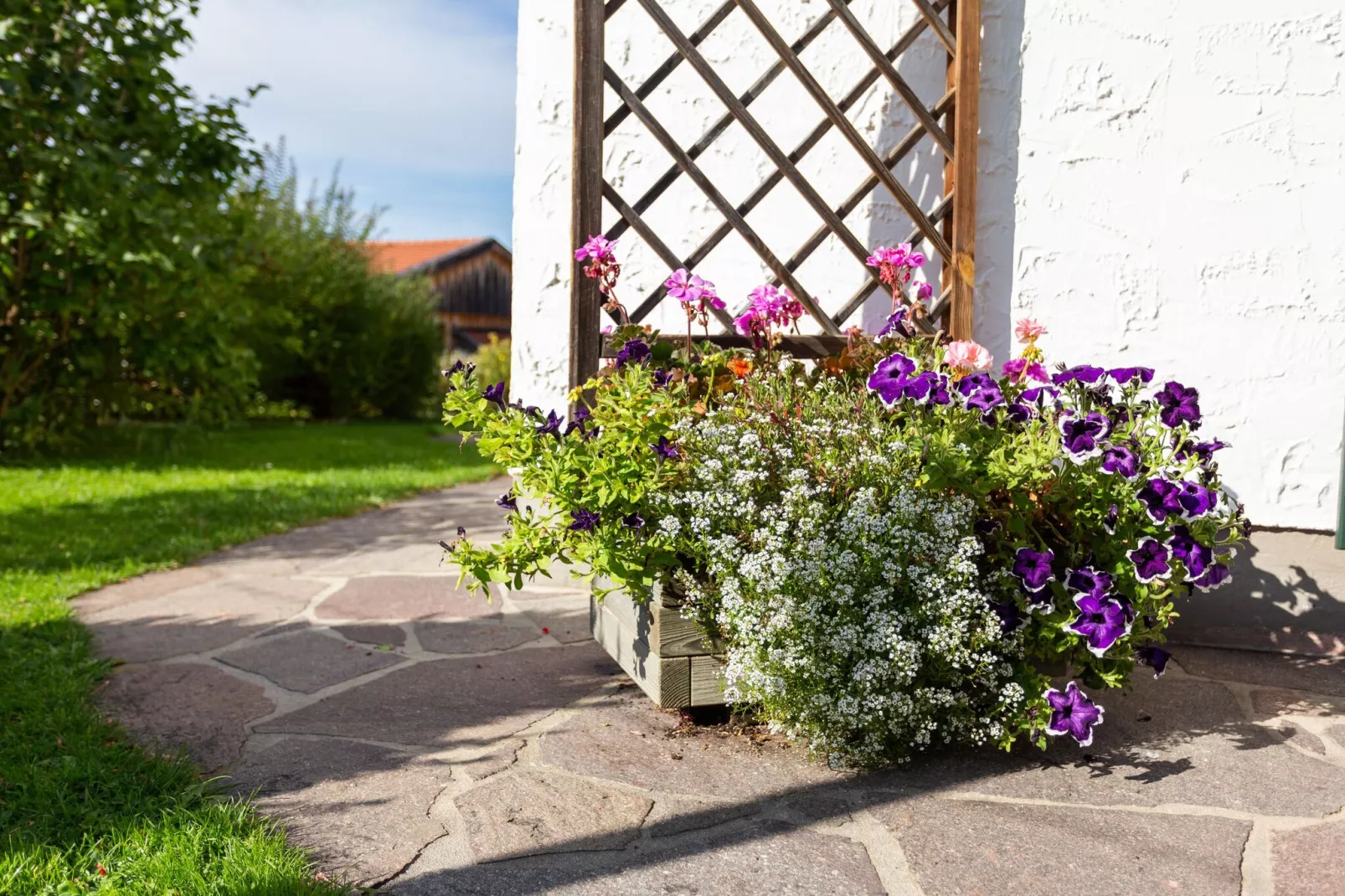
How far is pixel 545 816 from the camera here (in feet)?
7.55

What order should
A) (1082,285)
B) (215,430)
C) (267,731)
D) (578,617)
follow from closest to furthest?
(267,731)
(1082,285)
(578,617)
(215,430)

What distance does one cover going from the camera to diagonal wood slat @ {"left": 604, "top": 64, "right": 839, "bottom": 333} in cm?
360

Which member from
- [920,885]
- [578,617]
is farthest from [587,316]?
[920,885]

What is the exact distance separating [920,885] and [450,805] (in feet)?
3.51

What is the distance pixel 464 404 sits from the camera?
9.39ft

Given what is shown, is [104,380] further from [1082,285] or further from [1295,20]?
[1295,20]

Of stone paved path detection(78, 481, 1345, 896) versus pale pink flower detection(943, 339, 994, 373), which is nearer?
stone paved path detection(78, 481, 1345, 896)

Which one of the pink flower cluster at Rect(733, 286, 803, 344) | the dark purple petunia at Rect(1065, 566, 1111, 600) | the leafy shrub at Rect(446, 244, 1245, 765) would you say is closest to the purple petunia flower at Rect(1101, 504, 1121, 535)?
the leafy shrub at Rect(446, 244, 1245, 765)

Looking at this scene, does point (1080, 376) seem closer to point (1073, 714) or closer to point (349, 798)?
point (1073, 714)

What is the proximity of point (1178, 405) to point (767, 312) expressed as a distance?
1228 millimetres

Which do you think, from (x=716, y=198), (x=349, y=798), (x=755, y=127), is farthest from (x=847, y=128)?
(x=349, y=798)

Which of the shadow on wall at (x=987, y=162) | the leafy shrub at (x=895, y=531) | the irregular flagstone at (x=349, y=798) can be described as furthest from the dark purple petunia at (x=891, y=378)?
the irregular flagstone at (x=349, y=798)

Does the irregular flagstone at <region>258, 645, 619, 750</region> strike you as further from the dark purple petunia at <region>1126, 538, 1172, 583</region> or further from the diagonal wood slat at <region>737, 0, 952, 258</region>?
the diagonal wood slat at <region>737, 0, 952, 258</region>

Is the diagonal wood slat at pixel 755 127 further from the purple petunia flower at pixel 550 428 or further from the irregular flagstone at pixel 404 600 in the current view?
the irregular flagstone at pixel 404 600
